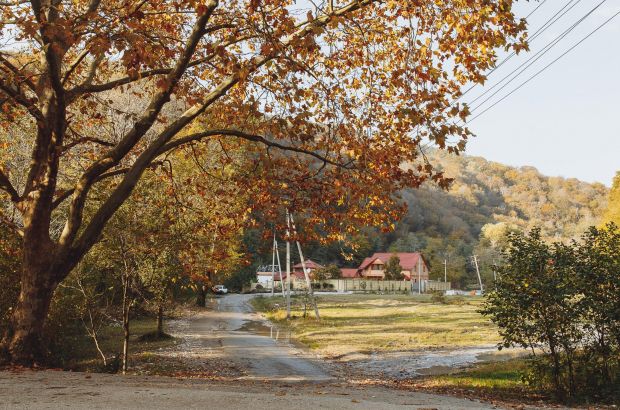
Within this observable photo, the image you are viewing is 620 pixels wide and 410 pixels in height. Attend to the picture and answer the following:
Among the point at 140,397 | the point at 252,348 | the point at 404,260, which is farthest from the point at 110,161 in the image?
the point at 404,260

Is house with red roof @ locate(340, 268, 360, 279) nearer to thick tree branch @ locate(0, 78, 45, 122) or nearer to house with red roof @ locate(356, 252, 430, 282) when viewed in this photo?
house with red roof @ locate(356, 252, 430, 282)

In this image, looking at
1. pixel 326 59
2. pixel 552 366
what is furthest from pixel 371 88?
pixel 552 366

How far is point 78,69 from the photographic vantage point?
13406 millimetres

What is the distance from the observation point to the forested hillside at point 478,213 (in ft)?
344

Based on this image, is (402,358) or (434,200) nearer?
(402,358)

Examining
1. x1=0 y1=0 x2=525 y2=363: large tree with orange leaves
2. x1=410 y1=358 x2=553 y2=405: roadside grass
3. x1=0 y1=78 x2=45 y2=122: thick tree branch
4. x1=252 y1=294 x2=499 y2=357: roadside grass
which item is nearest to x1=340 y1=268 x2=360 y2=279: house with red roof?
x1=252 y1=294 x2=499 y2=357: roadside grass

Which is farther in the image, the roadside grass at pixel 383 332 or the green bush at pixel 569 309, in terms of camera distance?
the roadside grass at pixel 383 332

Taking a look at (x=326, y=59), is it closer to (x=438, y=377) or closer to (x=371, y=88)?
(x=371, y=88)

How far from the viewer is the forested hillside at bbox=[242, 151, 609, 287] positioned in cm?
10481

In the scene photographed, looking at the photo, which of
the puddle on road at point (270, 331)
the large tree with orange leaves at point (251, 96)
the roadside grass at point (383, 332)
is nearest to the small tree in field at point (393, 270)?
the roadside grass at point (383, 332)

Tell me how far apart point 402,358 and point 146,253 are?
9.61 meters

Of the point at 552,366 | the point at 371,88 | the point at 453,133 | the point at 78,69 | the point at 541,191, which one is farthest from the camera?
the point at 541,191

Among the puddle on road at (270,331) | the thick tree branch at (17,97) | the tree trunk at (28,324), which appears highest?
the thick tree branch at (17,97)

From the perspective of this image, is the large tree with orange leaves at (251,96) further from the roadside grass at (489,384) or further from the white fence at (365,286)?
the white fence at (365,286)
